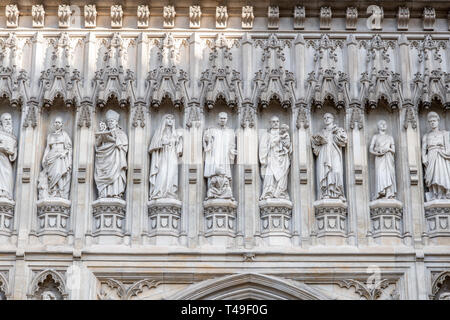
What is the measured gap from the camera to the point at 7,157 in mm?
16250

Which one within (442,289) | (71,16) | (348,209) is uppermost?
(71,16)

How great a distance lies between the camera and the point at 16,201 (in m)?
16.0

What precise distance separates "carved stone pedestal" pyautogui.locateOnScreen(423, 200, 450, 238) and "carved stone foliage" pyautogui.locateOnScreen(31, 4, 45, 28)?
7514 mm

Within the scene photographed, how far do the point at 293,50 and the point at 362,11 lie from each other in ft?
4.84

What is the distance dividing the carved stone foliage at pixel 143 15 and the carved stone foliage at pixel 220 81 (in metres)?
1.33

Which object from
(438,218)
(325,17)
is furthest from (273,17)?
(438,218)

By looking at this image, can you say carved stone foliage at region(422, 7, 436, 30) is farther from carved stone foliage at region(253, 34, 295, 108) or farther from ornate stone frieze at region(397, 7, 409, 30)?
carved stone foliage at region(253, 34, 295, 108)

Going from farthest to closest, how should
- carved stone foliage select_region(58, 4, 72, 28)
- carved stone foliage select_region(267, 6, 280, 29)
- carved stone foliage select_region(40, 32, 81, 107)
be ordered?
carved stone foliage select_region(267, 6, 280, 29) → carved stone foliage select_region(58, 4, 72, 28) → carved stone foliage select_region(40, 32, 81, 107)

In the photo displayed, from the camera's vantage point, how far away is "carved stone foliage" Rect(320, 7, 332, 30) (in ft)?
56.5

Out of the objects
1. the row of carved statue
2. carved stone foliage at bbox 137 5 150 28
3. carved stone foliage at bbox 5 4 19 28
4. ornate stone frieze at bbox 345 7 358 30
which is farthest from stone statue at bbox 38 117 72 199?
ornate stone frieze at bbox 345 7 358 30

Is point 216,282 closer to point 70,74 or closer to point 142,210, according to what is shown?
point 142,210

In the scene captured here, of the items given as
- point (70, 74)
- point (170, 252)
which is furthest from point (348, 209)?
point (70, 74)

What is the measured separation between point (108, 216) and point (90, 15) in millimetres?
3753

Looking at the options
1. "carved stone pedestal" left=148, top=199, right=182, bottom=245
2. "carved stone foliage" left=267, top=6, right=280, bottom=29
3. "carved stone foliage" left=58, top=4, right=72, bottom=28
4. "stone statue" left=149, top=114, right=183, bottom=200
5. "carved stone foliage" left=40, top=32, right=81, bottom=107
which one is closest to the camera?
"carved stone pedestal" left=148, top=199, right=182, bottom=245
